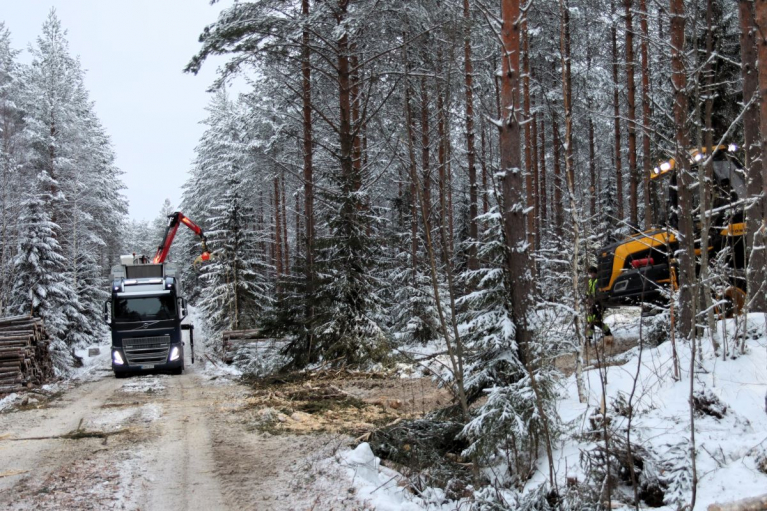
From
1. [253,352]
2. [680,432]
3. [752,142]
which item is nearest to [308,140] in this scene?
[253,352]

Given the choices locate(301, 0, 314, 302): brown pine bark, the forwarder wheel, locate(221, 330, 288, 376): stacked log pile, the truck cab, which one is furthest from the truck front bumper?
the forwarder wheel

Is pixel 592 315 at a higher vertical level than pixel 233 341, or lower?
higher

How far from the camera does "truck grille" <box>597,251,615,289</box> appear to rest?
39.4ft

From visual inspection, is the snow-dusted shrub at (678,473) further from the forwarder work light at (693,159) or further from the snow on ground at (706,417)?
the forwarder work light at (693,159)

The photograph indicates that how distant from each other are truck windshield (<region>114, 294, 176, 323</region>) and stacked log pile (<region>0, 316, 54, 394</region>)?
84.4 inches

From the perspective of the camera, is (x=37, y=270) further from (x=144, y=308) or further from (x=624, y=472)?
(x=624, y=472)

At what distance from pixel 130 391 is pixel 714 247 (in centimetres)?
1242

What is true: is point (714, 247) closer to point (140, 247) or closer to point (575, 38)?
point (575, 38)

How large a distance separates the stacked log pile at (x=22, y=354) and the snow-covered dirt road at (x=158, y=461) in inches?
132

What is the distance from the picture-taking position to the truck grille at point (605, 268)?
1200 cm

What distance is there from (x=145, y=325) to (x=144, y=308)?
54 centimetres

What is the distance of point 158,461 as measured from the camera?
6500 mm

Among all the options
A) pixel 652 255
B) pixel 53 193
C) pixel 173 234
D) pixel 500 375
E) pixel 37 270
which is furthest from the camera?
pixel 53 193

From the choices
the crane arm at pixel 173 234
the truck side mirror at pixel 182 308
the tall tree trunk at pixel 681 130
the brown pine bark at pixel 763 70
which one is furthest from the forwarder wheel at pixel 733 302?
the crane arm at pixel 173 234
